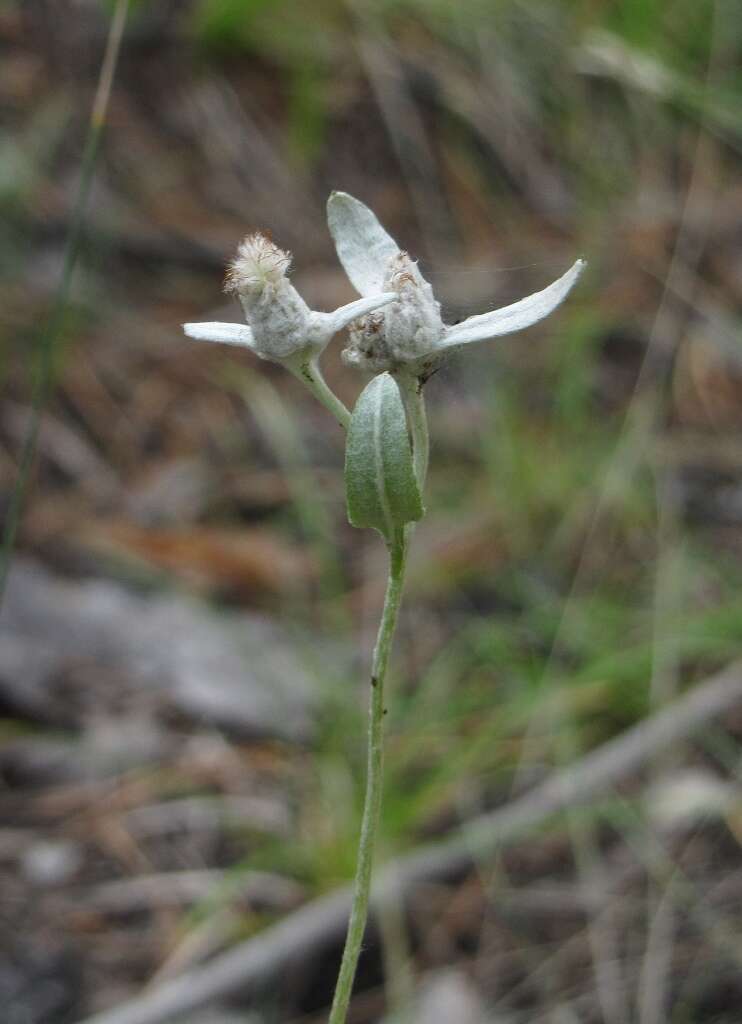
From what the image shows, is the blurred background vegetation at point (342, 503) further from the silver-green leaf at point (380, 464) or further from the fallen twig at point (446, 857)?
the silver-green leaf at point (380, 464)

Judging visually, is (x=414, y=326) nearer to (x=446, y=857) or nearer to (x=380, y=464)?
(x=380, y=464)

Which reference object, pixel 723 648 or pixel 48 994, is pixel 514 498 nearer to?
pixel 723 648

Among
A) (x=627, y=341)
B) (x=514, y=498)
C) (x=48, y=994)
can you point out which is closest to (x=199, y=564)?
(x=514, y=498)

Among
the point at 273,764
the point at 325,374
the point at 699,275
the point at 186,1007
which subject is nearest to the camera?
the point at 186,1007

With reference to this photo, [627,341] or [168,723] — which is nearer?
[168,723]

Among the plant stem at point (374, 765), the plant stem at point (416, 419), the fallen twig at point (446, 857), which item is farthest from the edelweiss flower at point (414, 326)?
the fallen twig at point (446, 857)
